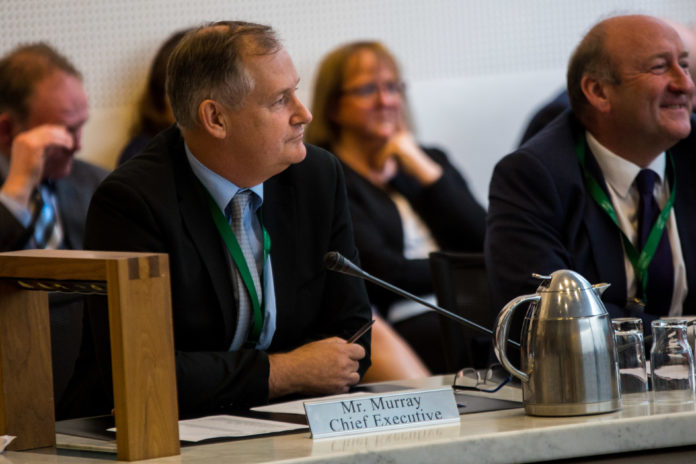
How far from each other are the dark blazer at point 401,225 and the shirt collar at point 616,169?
1410 millimetres

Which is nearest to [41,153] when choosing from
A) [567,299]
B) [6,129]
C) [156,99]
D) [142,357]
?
[6,129]

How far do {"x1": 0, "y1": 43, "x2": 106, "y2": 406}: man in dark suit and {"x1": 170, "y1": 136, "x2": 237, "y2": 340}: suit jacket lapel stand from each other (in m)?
1.55

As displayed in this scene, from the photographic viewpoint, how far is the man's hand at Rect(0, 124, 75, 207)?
3.48 metres

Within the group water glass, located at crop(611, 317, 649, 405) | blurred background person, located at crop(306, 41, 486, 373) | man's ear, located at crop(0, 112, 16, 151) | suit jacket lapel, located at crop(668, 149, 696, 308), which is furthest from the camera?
blurred background person, located at crop(306, 41, 486, 373)

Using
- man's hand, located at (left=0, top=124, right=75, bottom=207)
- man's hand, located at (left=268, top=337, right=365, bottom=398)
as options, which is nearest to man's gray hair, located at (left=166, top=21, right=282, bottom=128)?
man's hand, located at (left=268, top=337, right=365, bottom=398)

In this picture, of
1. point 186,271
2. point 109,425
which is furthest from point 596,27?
point 109,425

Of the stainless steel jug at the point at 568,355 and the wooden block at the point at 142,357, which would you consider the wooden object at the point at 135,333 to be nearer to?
the wooden block at the point at 142,357

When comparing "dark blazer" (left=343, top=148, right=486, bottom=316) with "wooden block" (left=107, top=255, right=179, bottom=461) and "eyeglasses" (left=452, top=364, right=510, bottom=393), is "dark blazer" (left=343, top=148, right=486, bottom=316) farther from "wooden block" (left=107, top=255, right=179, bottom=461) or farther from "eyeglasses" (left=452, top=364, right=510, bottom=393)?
"wooden block" (left=107, top=255, right=179, bottom=461)

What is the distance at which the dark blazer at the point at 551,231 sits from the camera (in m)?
2.25

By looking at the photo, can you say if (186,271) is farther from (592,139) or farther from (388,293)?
Answer: (388,293)

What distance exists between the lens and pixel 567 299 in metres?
1.46

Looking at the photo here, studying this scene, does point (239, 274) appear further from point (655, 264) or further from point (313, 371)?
point (655, 264)

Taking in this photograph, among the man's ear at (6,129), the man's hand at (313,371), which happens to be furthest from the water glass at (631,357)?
the man's ear at (6,129)

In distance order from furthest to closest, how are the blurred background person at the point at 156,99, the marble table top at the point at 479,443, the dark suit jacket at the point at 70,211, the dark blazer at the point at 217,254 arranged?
the blurred background person at the point at 156,99
the dark suit jacket at the point at 70,211
the dark blazer at the point at 217,254
the marble table top at the point at 479,443
